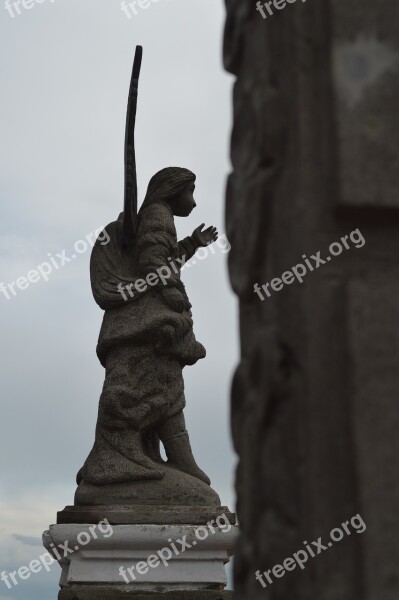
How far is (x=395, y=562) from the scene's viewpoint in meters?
1.06

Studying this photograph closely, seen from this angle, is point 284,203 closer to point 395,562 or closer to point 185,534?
point 395,562

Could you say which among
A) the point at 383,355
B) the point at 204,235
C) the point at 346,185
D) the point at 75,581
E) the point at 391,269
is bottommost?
the point at 75,581

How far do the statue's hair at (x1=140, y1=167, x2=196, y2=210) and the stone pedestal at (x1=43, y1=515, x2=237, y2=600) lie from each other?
2.41 meters

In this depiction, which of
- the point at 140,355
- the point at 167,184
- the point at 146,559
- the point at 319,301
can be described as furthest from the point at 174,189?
the point at 319,301

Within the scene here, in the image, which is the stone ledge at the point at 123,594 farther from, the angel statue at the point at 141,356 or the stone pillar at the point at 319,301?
the stone pillar at the point at 319,301

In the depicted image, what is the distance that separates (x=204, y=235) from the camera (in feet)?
20.2

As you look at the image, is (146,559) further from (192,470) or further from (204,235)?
(204,235)

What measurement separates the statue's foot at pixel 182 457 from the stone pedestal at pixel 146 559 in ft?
1.75

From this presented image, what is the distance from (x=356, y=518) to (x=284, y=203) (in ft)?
1.54

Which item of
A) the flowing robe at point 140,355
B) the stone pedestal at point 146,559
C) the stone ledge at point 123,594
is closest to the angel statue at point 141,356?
the flowing robe at point 140,355

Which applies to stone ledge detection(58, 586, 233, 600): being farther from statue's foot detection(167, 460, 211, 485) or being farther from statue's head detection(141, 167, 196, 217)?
statue's head detection(141, 167, 196, 217)

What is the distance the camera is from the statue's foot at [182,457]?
18.1 ft

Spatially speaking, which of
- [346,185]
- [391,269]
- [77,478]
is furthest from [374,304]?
[77,478]

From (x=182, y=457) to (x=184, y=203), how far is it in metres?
1.91
